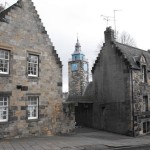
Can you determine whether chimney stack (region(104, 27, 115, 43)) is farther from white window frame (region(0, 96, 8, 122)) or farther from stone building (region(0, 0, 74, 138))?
white window frame (region(0, 96, 8, 122))

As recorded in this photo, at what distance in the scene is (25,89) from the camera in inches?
813

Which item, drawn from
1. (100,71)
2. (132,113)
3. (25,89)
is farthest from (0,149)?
(100,71)

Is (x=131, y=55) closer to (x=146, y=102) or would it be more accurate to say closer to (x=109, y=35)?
(x=109, y=35)

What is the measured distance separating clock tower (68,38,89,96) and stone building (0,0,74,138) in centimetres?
3561

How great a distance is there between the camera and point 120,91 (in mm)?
27078

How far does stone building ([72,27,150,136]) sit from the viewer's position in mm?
26203

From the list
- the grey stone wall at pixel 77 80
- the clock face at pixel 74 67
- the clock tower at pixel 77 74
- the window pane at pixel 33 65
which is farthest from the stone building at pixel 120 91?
the clock face at pixel 74 67

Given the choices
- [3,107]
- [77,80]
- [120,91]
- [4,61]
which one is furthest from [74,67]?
[3,107]

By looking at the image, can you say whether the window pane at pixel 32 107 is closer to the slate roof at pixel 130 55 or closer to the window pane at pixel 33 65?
the window pane at pixel 33 65

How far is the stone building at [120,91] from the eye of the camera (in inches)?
1032

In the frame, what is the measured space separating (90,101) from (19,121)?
13.0 m

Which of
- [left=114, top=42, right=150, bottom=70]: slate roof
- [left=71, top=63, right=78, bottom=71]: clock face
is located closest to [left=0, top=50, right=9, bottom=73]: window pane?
[left=114, top=42, right=150, bottom=70]: slate roof

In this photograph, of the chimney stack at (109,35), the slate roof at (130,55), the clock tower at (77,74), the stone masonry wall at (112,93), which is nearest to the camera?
the stone masonry wall at (112,93)

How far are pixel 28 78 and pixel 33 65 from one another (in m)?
1.28
